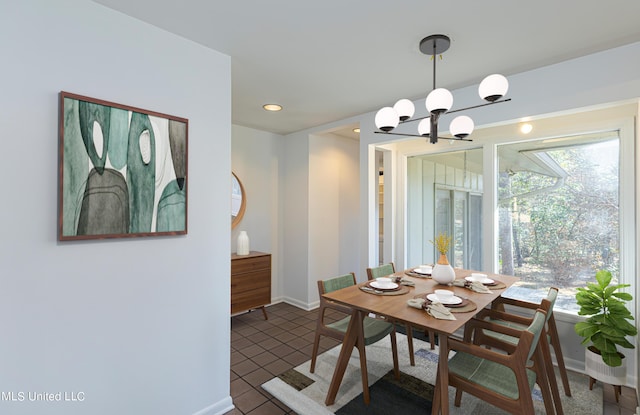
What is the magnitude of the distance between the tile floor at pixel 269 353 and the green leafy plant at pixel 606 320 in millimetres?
414

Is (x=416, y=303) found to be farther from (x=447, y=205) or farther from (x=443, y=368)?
(x=447, y=205)

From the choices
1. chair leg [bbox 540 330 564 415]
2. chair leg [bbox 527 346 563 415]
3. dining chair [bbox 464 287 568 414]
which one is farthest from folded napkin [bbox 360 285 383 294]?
chair leg [bbox 540 330 564 415]

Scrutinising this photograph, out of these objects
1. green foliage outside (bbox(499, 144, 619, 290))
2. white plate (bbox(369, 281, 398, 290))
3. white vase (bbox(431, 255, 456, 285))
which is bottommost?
white plate (bbox(369, 281, 398, 290))

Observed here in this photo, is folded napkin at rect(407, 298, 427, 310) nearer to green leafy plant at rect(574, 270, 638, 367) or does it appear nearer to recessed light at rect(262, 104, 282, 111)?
green leafy plant at rect(574, 270, 638, 367)

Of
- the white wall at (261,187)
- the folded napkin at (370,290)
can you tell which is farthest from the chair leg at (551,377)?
the white wall at (261,187)

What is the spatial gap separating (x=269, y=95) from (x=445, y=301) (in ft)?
7.55

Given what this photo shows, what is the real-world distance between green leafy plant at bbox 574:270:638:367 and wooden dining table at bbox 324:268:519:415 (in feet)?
1.65

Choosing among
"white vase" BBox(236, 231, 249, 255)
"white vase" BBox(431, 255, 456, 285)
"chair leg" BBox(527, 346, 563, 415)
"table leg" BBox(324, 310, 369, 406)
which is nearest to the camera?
"chair leg" BBox(527, 346, 563, 415)

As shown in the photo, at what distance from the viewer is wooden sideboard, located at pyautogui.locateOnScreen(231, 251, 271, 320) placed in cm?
339

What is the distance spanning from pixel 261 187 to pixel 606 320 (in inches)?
146

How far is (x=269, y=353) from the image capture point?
9.39 ft

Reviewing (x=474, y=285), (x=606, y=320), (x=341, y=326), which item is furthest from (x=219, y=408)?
(x=606, y=320)

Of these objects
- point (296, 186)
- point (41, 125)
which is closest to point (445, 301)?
point (41, 125)

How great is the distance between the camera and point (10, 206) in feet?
4.37
